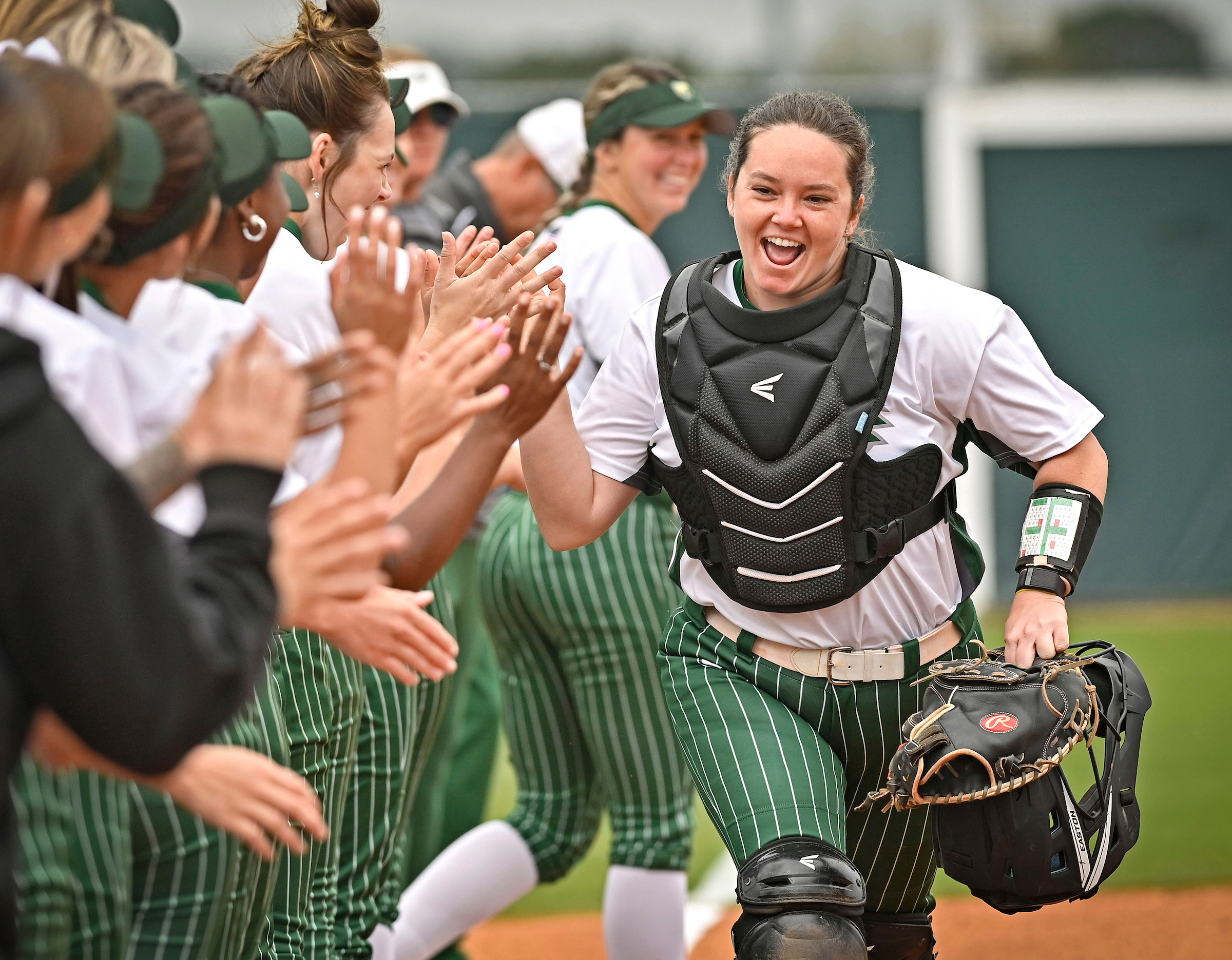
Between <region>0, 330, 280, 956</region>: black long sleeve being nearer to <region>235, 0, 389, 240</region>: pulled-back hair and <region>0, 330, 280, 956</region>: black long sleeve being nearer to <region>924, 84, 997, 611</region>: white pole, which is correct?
<region>235, 0, 389, 240</region>: pulled-back hair

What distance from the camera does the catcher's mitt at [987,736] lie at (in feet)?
8.90

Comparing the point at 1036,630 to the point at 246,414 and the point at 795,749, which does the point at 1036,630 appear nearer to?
the point at 795,749

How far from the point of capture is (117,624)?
147cm

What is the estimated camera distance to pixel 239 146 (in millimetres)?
2211

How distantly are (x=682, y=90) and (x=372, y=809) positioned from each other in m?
2.26

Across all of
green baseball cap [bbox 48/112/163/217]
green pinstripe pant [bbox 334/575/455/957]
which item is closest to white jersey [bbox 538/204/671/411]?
green pinstripe pant [bbox 334/575/455/957]

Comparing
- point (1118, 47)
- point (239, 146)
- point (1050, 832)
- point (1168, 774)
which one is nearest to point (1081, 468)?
point (1050, 832)

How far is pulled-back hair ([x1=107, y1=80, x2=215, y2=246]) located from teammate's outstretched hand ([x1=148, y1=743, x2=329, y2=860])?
2.19 ft

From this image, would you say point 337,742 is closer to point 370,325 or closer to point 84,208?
point 370,325

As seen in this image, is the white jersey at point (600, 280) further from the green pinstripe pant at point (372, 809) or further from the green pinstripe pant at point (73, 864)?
the green pinstripe pant at point (73, 864)

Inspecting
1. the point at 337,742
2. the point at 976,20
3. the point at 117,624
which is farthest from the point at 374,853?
the point at 976,20

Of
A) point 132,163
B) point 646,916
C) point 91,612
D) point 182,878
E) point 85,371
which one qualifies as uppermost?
point 132,163

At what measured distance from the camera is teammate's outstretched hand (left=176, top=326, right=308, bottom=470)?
163cm

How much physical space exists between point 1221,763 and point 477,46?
889cm
